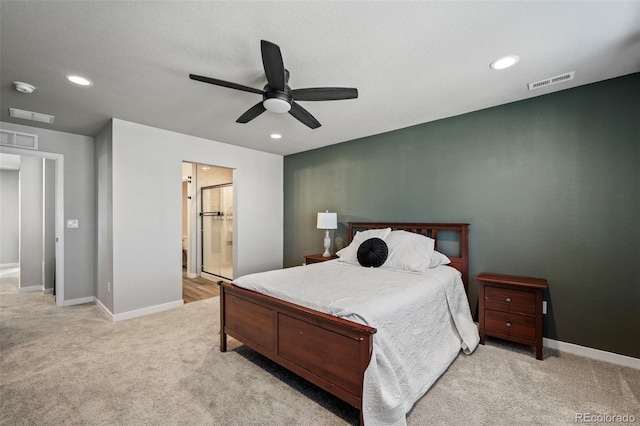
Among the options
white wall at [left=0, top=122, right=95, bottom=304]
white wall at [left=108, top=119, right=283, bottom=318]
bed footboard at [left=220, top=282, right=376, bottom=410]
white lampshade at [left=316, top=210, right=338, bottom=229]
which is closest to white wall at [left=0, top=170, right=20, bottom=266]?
white wall at [left=0, top=122, right=95, bottom=304]

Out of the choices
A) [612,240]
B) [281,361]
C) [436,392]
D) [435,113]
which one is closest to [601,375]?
[612,240]

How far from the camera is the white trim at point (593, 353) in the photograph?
7.85 feet

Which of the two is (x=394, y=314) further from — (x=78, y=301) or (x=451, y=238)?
(x=78, y=301)

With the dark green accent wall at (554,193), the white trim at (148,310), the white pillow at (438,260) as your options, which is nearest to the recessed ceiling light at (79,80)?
the white trim at (148,310)

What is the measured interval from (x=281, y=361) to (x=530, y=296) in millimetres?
2278

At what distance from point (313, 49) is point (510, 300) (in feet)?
9.17

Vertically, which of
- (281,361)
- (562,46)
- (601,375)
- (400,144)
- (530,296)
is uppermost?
(562,46)

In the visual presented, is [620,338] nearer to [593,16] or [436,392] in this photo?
[436,392]

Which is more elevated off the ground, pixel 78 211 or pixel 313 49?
pixel 313 49

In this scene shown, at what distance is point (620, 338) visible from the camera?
2.44 metres

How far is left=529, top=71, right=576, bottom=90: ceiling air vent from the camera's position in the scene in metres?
2.44

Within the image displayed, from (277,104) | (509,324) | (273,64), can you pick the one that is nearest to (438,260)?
(509,324)

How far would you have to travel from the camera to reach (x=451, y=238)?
11.1 feet

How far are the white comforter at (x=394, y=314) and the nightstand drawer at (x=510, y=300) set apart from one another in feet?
0.82
